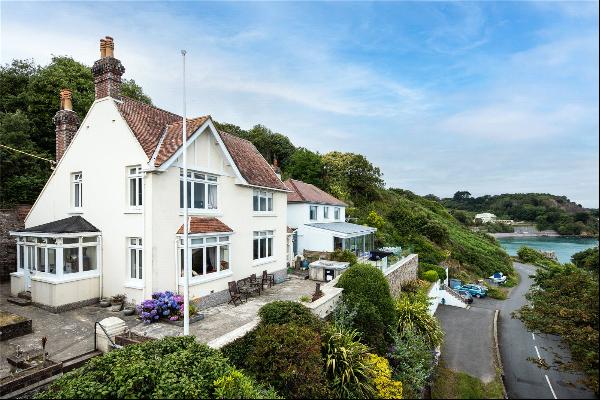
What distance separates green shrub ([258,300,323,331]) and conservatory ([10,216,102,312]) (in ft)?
29.8

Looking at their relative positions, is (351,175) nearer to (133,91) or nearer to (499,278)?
(499,278)

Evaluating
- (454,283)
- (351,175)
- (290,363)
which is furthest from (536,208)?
(351,175)

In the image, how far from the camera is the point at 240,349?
9.63 metres

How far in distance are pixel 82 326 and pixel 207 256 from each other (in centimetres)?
541

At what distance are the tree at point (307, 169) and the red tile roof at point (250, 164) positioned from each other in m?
21.9

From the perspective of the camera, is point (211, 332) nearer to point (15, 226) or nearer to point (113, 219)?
point (113, 219)

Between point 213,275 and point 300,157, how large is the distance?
3275 centimetres

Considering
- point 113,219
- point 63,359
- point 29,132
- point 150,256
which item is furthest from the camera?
point 29,132

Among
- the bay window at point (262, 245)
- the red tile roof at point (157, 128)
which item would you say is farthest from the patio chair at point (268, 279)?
the red tile roof at point (157, 128)

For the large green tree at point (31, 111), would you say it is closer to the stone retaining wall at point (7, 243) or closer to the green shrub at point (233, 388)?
the stone retaining wall at point (7, 243)

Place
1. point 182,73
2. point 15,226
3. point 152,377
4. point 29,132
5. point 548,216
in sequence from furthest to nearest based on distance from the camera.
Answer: point 29,132
point 15,226
point 182,73
point 152,377
point 548,216

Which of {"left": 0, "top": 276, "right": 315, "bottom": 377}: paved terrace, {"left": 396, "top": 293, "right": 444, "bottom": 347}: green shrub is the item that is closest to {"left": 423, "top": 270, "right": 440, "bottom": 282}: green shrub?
{"left": 396, "top": 293, "right": 444, "bottom": 347}: green shrub

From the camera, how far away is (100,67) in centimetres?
1484

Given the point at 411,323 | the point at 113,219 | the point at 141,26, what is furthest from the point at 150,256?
the point at 411,323
